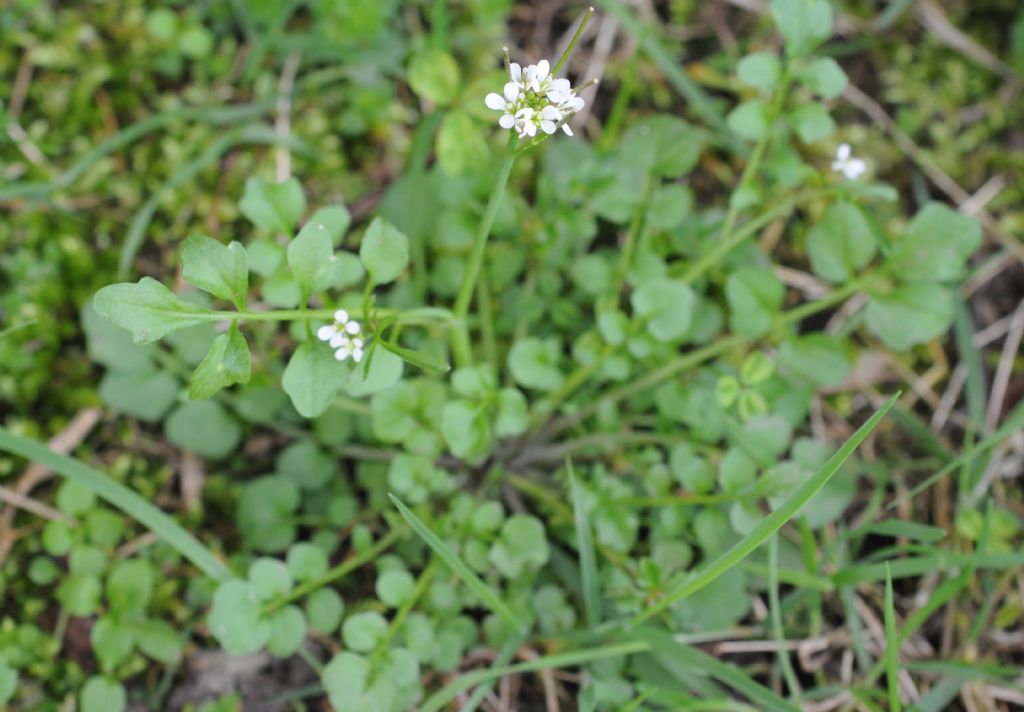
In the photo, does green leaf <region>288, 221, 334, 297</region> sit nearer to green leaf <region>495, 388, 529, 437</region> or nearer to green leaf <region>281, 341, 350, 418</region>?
green leaf <region>281, 341, 350, 418</region>

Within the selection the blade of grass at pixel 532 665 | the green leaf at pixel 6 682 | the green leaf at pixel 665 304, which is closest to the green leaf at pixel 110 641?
the green leaf at pixel 6 682

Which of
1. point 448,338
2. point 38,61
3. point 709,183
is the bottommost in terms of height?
point 448,338

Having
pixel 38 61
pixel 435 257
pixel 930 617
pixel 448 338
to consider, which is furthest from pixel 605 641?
pixel 38 61

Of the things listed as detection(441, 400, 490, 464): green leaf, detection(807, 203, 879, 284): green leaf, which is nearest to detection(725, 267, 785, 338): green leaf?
detection(807, 203, 879, 284): green leaf

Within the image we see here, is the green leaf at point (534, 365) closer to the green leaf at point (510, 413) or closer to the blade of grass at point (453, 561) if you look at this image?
the green leaf at point (510, 413)

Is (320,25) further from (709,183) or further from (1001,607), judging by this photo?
(1001,607)

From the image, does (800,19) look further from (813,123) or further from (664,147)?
(664,147)

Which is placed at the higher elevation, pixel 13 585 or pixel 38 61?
pixel 38 61
